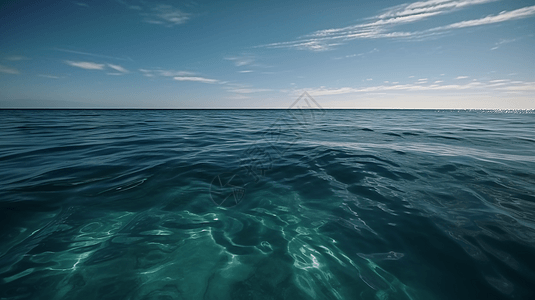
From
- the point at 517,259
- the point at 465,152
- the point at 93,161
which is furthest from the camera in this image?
the point at 465,152

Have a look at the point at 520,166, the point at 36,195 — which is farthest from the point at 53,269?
the point at 520,166

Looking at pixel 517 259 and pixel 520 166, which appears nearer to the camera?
pixel 517 259

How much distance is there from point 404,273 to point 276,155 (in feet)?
18.7

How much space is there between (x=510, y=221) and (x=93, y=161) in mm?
10464

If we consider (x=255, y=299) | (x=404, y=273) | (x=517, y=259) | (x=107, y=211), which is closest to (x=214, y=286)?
(x=255, y=299)

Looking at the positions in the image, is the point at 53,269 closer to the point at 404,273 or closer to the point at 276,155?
the point at 404,273

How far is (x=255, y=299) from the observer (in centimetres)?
207

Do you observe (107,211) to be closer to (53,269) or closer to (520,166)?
(53,269)

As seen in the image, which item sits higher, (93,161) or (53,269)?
(93,161)

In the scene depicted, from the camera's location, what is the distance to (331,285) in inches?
88.7

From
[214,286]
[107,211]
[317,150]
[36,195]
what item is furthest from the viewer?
[317,150]

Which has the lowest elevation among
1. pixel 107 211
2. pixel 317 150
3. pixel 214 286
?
pixel 214 286

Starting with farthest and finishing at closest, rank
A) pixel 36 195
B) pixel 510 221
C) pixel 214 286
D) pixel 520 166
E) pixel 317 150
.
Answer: pixel 317 150, pixel 520 166, pixel 36 195, pixel 510 221, pixel 214 286

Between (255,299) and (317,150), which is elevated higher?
(317,150)
